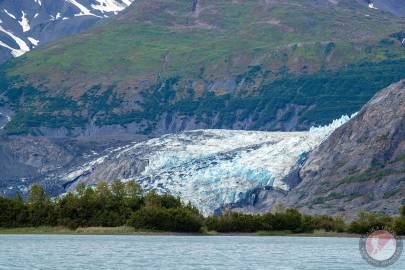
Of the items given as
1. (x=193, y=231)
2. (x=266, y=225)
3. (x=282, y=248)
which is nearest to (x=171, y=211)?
Answer: (x=193, y=231)

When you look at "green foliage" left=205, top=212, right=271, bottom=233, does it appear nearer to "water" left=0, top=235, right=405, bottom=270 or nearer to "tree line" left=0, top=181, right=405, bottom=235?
"tree line" left=0, top=181, right=405, bottom=235

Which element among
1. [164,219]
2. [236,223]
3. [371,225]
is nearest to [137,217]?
[164,219]

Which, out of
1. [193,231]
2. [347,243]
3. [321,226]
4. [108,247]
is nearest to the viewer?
[108,247]

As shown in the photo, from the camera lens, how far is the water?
9775 cm

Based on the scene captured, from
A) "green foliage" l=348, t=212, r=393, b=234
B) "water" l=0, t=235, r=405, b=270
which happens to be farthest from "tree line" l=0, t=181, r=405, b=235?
"water" l=0, t=235, r=405, b=270

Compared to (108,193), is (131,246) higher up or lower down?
lower down

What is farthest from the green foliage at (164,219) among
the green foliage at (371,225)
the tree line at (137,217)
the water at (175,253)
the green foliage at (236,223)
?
the green foliage at (371,225)

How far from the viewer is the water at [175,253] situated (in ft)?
321

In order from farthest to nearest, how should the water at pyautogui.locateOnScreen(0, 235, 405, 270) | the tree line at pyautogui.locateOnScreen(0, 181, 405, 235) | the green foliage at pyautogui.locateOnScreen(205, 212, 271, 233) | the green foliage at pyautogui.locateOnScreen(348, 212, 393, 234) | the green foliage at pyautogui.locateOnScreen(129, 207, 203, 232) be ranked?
the green foliage at pyautogui.locateOnScreen(205, 212, 271, 233) < the green foliage at pyautogui.locateOnScreen(348, 212, 393, 234) < the tree line at pyautogui.locateOnScreen(0, 181, 405, 235) < the green foliage at pyautogui.locateOnScreen(129, 207, 203, 232) < the water at pyautogui.locateOnScreen(0, 235, 405, 270)

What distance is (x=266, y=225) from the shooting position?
162 m

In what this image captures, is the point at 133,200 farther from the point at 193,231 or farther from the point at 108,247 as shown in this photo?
the point at 108,247

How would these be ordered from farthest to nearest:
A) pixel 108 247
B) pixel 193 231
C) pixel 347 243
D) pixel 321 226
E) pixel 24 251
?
1. pixel 321 226
2. pixel 193 231
3. pixel 347 243
4. pixel 108 247
5. pixel 24 251

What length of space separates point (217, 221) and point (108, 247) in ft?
133

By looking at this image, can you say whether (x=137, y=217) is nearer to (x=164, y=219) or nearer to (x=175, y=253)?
(x=164, y=219)
